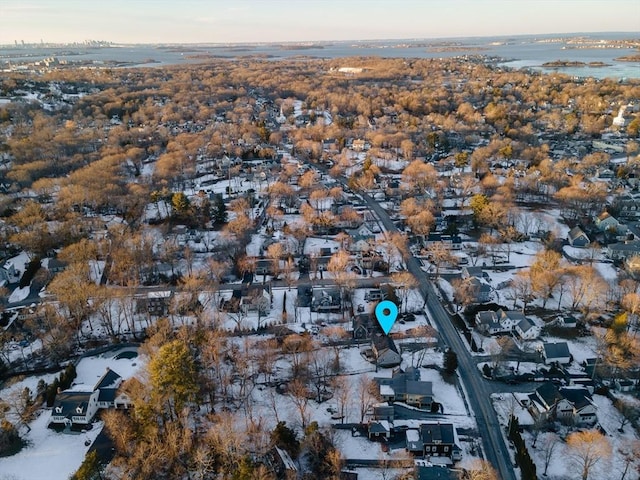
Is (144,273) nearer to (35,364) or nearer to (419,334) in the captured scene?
(35,364)

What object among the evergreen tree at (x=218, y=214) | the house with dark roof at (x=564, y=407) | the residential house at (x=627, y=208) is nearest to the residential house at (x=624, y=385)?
the house with dark roof at (x=564, y=407)

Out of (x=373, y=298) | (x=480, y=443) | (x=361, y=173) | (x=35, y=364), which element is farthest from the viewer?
(x=361, y=173)

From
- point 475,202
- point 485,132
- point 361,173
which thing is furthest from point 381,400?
point 485,132

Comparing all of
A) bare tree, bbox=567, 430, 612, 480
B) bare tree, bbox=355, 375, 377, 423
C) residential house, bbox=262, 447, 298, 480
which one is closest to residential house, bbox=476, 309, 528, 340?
bare tree, bbox=567, 430, 612, 480

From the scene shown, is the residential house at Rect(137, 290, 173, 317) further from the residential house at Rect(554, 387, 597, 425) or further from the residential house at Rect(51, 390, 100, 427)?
the residential house at Rect(554, 387, 597, 425)

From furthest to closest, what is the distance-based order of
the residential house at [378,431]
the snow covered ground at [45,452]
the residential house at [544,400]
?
1. the residential house at [544,400]
2. the residential house at [378,431]
3. the snow covered ground at [45,452]

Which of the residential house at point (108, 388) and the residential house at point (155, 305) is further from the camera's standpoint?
the residential house at point (155, 305)

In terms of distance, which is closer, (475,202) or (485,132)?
(475,202)

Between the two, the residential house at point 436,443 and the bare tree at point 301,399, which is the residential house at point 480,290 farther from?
the bare tree at point 301,399

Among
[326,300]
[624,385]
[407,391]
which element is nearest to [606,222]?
[624,385]
